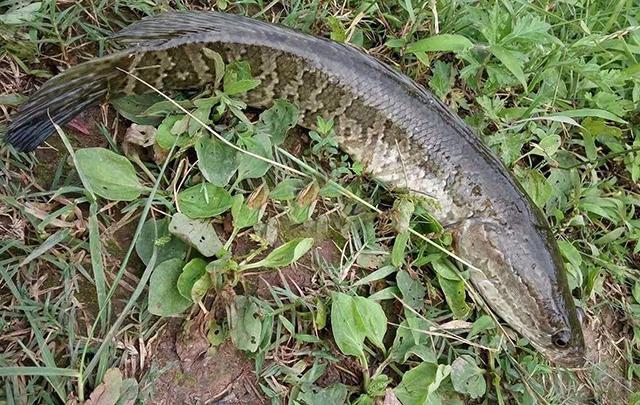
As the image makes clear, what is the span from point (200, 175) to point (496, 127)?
1.66 meters

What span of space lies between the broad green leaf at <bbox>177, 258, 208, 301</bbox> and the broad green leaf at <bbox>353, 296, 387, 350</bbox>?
2.18 ft

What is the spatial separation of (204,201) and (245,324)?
520 mm

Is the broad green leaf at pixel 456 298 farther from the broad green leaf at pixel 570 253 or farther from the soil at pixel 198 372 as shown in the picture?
the soil at pixel 198 372

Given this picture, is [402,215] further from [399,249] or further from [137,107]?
[137,107]

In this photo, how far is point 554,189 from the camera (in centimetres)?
341

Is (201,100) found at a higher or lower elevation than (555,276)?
higher

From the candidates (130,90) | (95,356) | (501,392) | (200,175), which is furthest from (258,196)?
(501,392)

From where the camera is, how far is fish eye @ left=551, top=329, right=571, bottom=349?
9.94 feet

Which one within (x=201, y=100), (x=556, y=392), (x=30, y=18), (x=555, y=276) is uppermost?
(x=30, y=18)

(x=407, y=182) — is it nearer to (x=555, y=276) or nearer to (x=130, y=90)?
(x=555, y=276)

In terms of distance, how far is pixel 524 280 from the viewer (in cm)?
307

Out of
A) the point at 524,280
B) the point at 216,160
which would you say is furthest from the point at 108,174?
the point at 524,280

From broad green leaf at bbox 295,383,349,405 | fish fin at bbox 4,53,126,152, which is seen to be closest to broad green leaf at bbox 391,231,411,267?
Result: broad green leaf at bbox 295,383,349,405

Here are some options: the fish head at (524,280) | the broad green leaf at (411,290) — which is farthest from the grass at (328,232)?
the fish head at (524,280)
